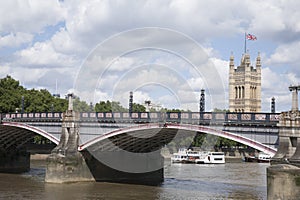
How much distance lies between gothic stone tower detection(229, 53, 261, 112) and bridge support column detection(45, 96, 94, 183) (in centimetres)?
9730

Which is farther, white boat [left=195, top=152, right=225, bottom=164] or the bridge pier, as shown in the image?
white boat [left=195, top=152, right=225, bottom=164]

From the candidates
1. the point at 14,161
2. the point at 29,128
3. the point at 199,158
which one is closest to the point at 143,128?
the point at 29,128

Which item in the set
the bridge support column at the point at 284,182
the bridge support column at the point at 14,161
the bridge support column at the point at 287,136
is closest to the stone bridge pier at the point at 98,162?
the bridge support column at the point at 14,161

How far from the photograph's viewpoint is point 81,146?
1834 inches

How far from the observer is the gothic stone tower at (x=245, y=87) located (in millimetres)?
142625

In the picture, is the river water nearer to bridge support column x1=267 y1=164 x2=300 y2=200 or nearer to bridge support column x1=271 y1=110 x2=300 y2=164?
bridge support column x1=271 y1=110 x2=300 y2=164

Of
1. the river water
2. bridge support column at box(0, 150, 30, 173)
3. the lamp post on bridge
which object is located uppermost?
the lamp post on bridge

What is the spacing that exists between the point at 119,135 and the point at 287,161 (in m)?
18.8

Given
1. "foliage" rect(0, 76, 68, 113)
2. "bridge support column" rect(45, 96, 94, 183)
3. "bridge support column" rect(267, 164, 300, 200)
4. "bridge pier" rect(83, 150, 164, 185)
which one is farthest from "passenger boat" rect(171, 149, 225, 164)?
"bridge support column" rect(267, 164, 300, 200)

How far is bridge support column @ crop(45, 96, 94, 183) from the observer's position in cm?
4466

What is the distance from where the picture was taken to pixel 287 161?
1151 inches

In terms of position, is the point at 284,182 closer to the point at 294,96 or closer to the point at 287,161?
the point at 287,161

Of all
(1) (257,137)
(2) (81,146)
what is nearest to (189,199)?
(1) (257,137)

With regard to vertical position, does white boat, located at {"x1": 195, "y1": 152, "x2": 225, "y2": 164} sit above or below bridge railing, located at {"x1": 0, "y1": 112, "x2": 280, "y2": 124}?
below
